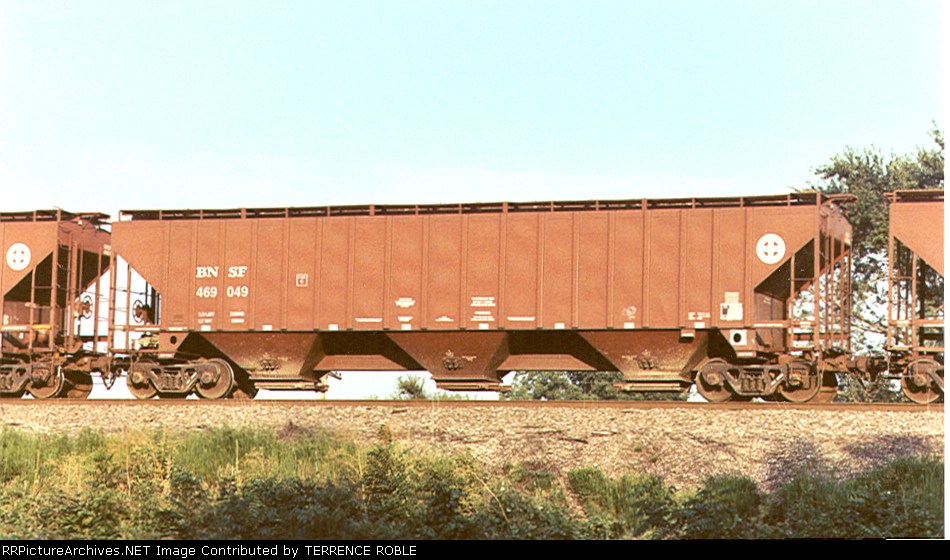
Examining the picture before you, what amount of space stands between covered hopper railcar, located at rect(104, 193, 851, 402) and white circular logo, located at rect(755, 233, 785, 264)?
0.02 m

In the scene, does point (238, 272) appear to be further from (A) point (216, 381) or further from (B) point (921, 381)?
(B) point (921, 381)

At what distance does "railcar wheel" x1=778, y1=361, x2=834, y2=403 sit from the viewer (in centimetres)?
1745

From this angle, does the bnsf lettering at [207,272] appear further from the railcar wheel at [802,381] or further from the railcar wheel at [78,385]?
the railcar wheel at [802,381]

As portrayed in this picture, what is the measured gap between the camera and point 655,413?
14.8 m

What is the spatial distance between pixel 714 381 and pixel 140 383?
10.2 metres

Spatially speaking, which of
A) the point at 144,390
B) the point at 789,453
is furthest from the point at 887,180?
the point at 144,390

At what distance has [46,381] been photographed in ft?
64.7

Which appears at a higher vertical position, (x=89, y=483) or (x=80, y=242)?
(x=80, y=242)

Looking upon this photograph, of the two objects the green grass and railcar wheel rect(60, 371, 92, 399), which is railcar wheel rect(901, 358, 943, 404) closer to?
the green grass

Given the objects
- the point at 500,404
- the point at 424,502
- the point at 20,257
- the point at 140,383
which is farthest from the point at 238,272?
the point at 424,502

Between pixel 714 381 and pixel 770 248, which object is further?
pixel 770 248

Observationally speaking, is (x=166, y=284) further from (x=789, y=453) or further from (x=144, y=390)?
(x=789, y=453)

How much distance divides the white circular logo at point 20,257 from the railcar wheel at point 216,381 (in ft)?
13.9

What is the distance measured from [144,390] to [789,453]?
462 inches
